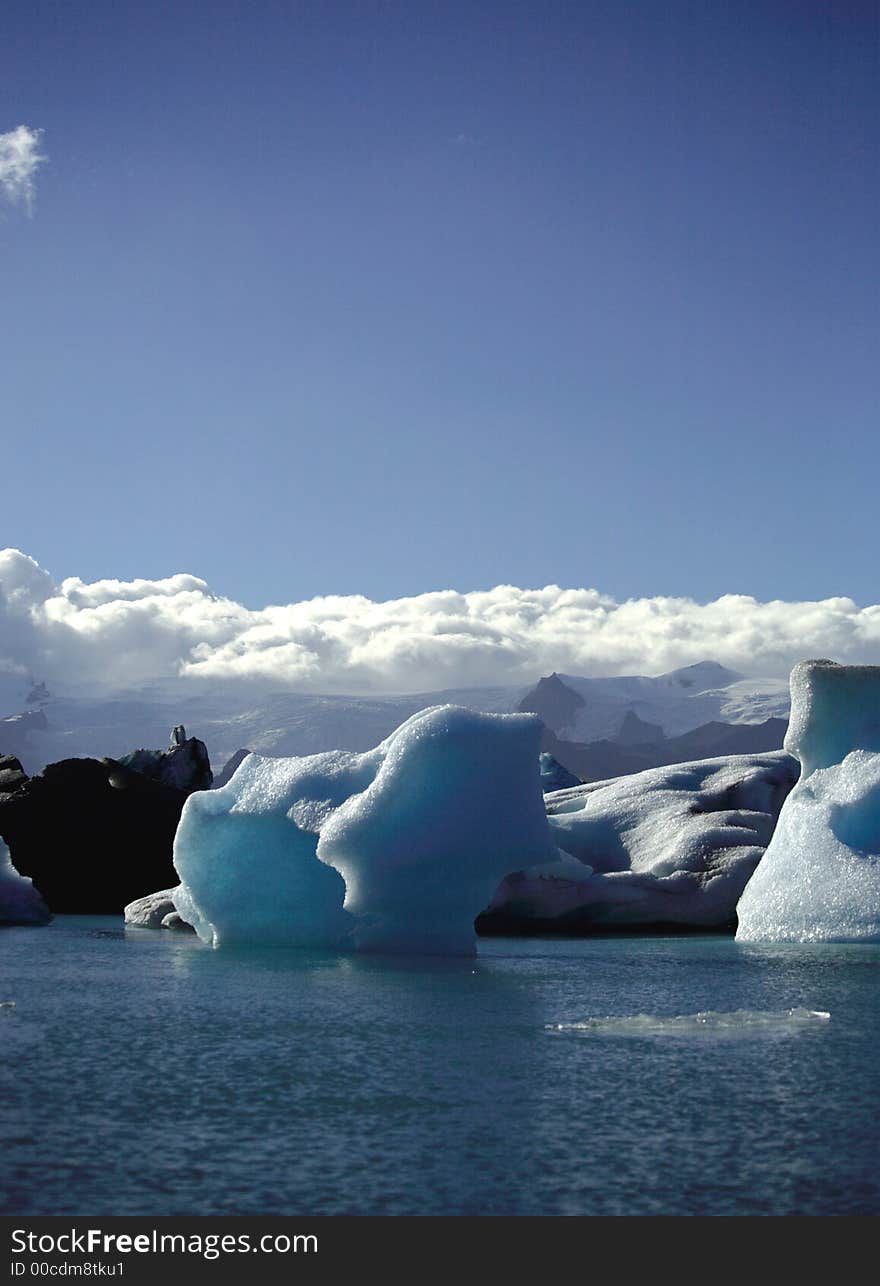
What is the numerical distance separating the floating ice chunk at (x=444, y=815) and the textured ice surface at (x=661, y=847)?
8.54 m

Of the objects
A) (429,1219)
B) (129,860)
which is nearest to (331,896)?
(429,1219)

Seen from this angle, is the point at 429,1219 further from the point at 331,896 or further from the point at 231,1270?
the point at 331,896

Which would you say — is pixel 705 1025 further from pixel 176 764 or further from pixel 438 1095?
pixel 176 764

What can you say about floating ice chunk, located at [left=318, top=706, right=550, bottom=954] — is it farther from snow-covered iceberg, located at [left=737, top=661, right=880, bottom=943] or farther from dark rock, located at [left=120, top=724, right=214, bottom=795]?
dark rock, located at [left=120, top=724, right=214, bottom=795]

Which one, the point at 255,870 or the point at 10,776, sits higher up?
the point at 10,776

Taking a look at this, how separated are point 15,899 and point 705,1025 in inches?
753

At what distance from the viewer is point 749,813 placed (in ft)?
89.7

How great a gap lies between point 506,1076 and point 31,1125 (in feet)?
9.35

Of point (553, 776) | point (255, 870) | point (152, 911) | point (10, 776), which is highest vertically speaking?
point (10, 776)

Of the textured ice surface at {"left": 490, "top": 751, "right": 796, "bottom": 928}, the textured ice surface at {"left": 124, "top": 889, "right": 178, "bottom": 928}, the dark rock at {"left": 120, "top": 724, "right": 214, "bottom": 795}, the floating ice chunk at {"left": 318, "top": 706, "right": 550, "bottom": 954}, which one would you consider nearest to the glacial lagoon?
the floating ice chunk at {"left": 318, "top": 706, "right": 550, "bottom": 954}

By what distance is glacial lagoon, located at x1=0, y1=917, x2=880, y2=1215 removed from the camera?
568cm

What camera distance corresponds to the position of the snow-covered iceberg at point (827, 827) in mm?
19234

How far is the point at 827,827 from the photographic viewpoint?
20188 millimetres

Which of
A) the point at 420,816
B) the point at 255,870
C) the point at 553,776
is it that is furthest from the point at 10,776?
the point at 420,816
